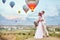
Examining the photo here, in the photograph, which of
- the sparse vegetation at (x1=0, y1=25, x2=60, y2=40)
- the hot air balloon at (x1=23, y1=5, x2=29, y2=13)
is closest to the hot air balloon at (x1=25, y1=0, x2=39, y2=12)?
the hot air balloon at (x1=23, y1=5, x2=29, y2=13)

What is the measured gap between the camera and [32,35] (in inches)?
88.8

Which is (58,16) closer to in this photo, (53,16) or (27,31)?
(53,16)

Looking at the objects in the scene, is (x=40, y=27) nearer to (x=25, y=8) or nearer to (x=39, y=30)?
(x=39, y=30)

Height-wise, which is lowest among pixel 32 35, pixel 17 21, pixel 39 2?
pixel 32 35

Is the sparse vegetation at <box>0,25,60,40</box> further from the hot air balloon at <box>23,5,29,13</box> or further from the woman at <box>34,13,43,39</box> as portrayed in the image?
the hot air balloon at <box>23,5,29,13</box>

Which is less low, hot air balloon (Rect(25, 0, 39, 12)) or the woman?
hot air balloon (Rect(25, 0, 39, 12))

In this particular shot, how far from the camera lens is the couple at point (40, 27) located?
2.23 meters

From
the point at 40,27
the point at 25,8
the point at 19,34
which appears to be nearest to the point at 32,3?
the point at 25,8

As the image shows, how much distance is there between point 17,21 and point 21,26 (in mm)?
77

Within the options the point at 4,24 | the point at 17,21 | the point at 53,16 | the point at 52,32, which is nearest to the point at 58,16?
the point at 53,16

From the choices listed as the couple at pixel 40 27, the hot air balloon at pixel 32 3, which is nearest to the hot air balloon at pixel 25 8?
the hot air balloon at pixel 32 3

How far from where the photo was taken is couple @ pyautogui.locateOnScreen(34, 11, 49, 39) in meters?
2.23

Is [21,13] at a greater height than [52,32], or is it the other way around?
[21,13]

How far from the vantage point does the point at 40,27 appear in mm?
2236
